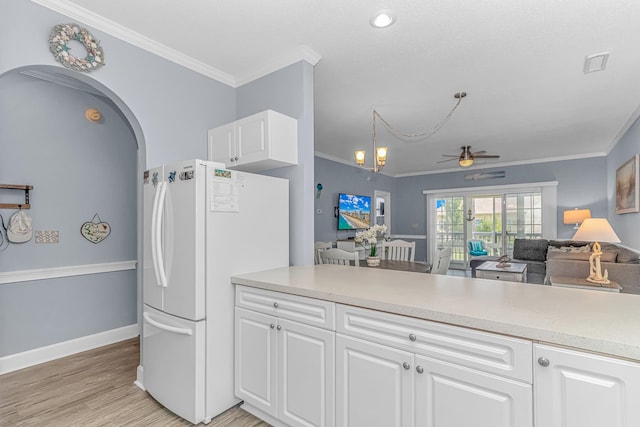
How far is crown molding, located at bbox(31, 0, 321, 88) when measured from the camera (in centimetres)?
204

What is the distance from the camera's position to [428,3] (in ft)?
6.62

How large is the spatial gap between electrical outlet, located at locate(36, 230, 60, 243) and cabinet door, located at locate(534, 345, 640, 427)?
3644mm

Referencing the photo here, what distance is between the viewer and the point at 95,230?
313 cm

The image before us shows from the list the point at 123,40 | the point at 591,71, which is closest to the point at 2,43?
the point at 123,40

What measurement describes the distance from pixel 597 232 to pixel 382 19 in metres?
2.89

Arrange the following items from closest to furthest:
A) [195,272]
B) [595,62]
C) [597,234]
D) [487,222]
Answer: [195,272], [595,62], [597,234], [487,222]

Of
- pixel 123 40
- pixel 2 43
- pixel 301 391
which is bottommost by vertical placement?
pixel 301 391

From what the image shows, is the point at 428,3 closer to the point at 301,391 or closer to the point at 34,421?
the point at 301,391

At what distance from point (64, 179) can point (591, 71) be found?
197 inches

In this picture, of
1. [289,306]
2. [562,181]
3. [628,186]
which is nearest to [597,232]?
[628,186]

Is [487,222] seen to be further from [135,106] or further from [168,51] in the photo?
[135,106]

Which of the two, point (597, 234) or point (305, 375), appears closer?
point (305, 375)

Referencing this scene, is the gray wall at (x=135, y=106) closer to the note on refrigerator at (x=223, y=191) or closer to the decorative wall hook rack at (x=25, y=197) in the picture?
the decorative wall hook rack at (x=25, y=197)

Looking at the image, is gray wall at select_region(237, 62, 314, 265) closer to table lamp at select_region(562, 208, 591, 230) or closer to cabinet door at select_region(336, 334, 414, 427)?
cabinet door at select_region(336, 334, 414, 427)
